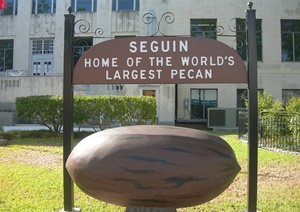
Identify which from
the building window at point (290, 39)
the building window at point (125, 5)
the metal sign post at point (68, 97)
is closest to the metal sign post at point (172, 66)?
the metal sign post at point (68, 97)

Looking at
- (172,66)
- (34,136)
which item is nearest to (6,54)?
(34,136)

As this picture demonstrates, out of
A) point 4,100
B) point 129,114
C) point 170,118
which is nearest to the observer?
point 129,114

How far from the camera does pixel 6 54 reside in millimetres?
24812

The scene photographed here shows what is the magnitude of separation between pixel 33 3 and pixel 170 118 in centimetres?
1635

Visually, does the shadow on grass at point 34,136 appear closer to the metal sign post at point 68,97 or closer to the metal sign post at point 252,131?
the metal sign post at point 68,97

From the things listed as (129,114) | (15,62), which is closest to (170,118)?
(129,114)

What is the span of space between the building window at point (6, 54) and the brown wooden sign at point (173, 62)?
24849 mm

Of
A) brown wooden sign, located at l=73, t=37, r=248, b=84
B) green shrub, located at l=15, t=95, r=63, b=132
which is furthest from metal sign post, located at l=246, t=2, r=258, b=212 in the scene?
green shrub, located at l=15, t=95, r=63, b=132

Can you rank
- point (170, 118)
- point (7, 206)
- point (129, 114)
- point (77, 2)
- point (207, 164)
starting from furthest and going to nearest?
point (77, 2) < point (170, 118) < point (129, 114) < point (7, 206) < point (207, 164)

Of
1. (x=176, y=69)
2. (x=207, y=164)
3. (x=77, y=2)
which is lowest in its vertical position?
(x=207, y=164)

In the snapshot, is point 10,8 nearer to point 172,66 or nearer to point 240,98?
point 240,98

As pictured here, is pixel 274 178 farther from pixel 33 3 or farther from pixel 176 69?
pixel 33 3

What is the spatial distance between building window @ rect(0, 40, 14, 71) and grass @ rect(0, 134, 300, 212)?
761 inches

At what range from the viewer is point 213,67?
3.18m
